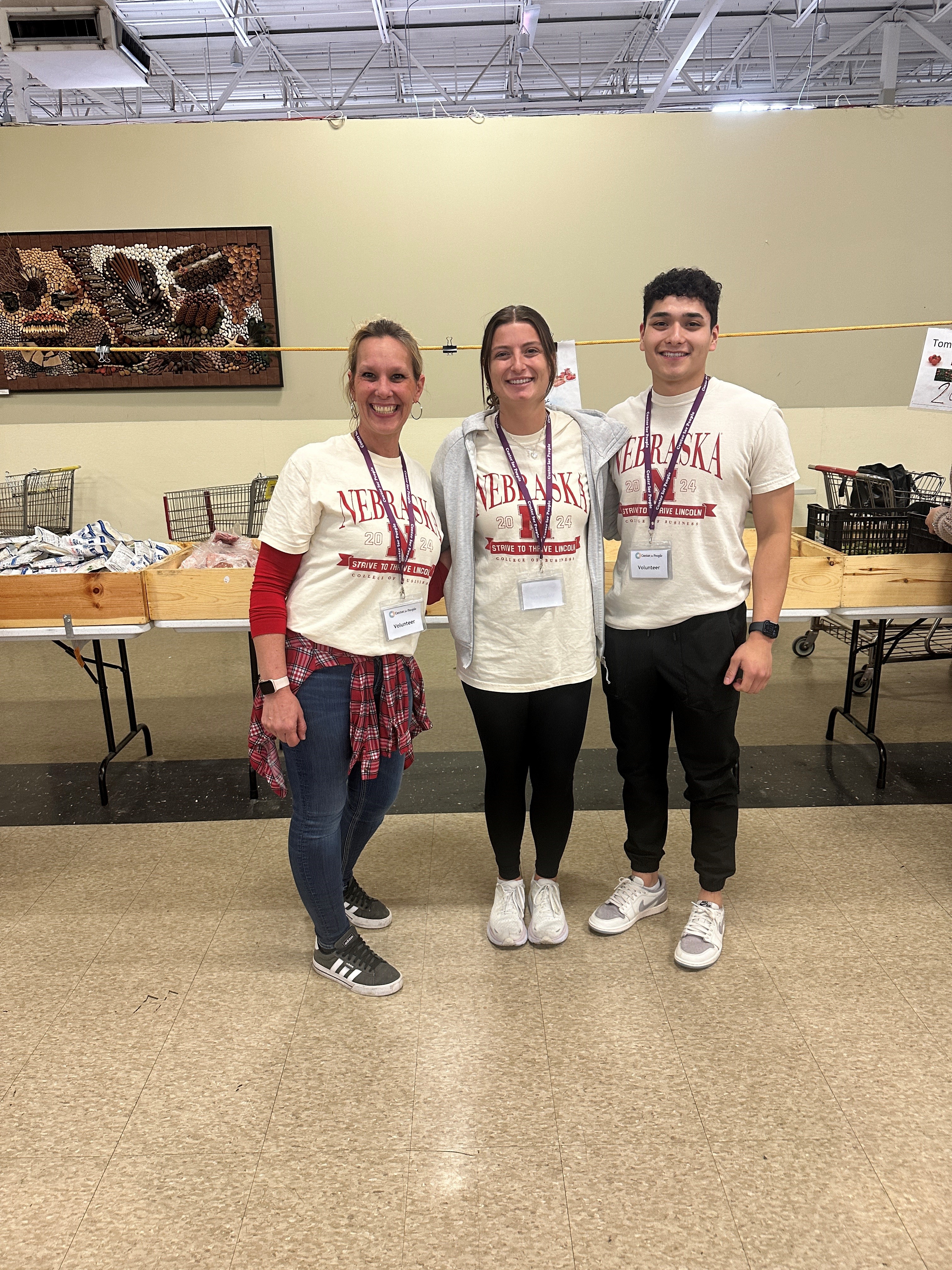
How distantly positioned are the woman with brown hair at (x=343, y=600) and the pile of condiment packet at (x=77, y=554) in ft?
4.46

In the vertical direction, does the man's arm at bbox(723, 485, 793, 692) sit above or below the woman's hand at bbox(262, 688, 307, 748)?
above

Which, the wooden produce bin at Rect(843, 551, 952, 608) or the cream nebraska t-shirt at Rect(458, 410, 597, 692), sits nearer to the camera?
the cream nebraska t-shirt at Rect(458, 410, 597, 692)

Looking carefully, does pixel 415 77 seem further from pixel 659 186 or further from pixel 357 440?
pixel 357 440

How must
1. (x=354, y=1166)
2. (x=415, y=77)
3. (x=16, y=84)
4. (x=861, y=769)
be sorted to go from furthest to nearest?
(x=415, y=77)
(x=16, y=84)
(x=861, y=769)
(x=354, y=1166)

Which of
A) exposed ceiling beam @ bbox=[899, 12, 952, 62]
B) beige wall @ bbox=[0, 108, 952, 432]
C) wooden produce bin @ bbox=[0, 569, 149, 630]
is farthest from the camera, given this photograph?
exposed ceiling beam @ bbox=[899, 12, 952, 62]

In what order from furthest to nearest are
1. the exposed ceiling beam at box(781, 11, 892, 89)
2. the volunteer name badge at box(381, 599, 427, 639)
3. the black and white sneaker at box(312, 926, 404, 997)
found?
the exposed ceiling beam at box(781, 11, 892, 89)
the black and white sneaker at box(312, 926, 404, 997)
the volunteer name badge at box(381, 599, 427, 639)

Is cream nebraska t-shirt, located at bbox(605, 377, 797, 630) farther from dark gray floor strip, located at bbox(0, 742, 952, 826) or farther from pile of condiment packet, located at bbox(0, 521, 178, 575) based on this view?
pile of condiment packet, located at bbox(0, 521, 178, 575)

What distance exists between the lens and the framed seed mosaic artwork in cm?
555

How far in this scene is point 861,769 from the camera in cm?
320

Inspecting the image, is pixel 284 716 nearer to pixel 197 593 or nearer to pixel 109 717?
pixel 197 593

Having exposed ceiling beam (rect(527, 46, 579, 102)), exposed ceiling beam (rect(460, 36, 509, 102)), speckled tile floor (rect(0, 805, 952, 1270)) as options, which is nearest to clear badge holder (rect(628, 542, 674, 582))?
speckled tile floor (rect(0, 805, 952, 1270))

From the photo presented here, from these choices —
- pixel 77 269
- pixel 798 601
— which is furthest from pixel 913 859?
pixel 77 269

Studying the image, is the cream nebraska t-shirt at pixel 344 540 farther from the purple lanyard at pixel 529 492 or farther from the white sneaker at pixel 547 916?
the white sneaker at pixel 547 916

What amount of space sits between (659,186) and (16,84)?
540 cm
